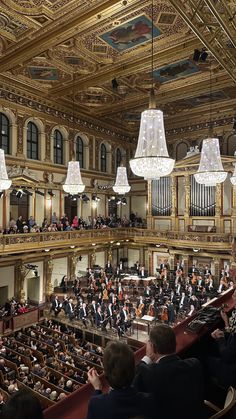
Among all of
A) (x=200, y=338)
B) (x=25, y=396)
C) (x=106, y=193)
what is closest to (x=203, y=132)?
(x=106, y=193)

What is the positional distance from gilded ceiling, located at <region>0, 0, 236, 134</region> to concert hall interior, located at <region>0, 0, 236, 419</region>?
7 cm

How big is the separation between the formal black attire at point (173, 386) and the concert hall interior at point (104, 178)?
3.86 ft

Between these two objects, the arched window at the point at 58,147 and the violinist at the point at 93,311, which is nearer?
the violinist at the point at 93,311

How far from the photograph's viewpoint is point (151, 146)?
545 centimetres

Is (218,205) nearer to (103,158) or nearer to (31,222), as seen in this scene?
(103,158)

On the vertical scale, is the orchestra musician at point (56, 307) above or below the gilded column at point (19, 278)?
below

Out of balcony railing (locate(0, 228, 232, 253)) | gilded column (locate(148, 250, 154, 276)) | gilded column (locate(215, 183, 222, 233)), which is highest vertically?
gilded column (locate(215, 183, 222, 233))

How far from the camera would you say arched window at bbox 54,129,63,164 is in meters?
20.2

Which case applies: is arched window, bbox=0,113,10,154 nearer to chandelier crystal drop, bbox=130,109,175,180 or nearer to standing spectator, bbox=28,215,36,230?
standing spectator, bbox=28,215,36,230

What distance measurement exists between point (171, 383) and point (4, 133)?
17.3m

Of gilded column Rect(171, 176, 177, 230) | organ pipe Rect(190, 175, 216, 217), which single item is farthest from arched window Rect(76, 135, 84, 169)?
organ pipe Rect(190, 175, 216, 217)

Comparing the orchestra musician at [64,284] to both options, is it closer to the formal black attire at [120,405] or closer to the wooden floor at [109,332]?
the wooden floor at [109,332]

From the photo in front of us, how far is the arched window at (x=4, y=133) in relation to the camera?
16938mm

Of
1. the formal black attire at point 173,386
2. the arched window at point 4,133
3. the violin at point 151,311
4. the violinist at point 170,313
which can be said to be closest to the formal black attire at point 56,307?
the violin at point 151,311
